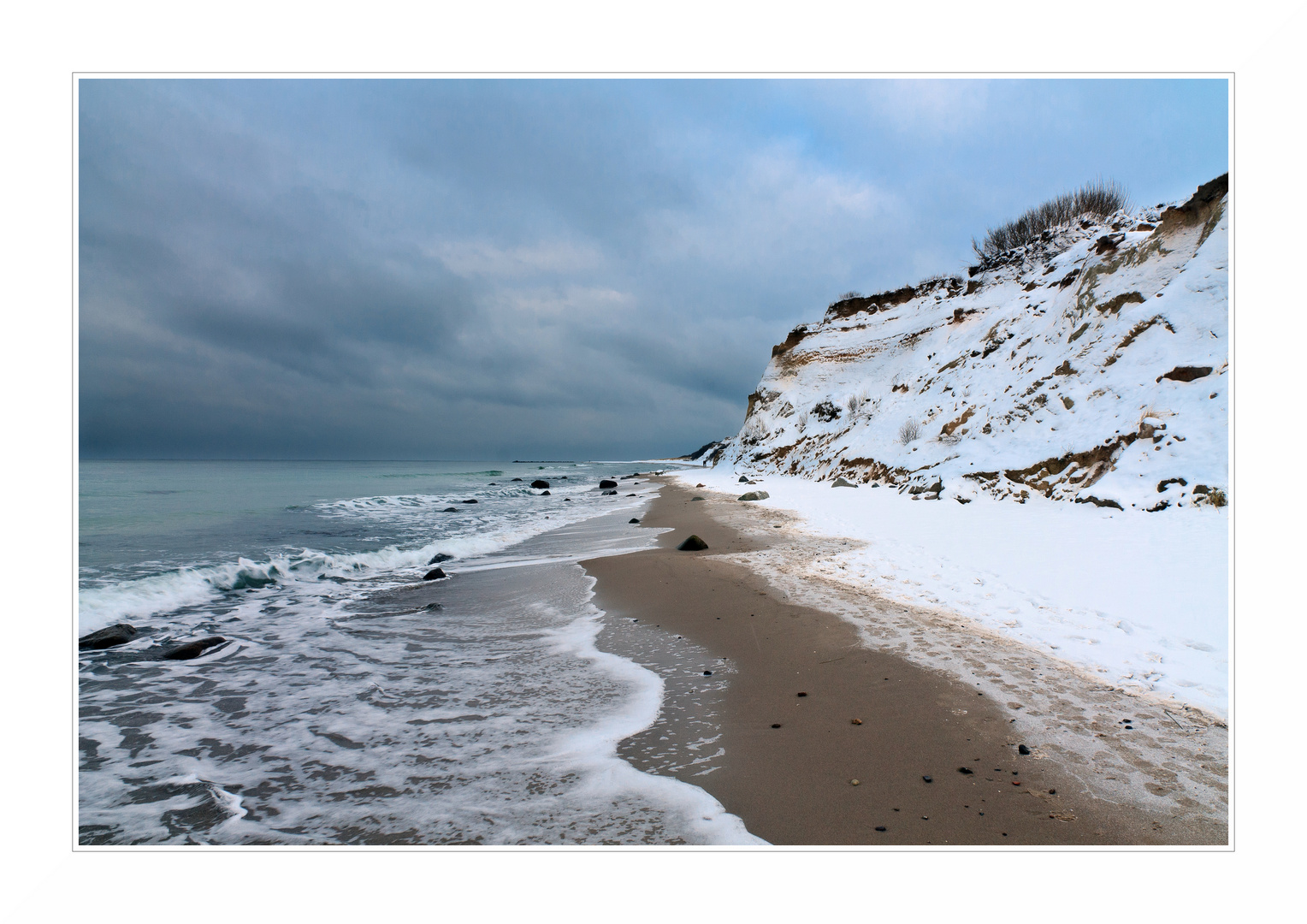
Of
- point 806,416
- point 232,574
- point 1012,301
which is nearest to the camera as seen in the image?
point 232,574

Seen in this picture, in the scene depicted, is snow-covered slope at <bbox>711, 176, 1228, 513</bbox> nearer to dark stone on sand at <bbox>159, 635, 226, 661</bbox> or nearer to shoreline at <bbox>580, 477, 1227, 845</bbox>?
shoreline at <bbox>580, 477, 1227, 845</bbox>

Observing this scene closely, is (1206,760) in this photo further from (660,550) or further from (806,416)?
(806,416)

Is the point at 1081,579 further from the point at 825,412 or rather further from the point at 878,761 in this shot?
the point at 825,412

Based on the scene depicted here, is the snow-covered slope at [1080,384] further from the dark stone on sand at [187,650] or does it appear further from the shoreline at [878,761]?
the dark stone on sand at [187,650]

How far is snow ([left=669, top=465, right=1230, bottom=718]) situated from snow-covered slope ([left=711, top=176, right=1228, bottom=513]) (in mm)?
1632

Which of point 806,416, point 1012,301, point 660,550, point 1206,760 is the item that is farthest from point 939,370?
point 1206,760

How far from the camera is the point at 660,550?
361 inches

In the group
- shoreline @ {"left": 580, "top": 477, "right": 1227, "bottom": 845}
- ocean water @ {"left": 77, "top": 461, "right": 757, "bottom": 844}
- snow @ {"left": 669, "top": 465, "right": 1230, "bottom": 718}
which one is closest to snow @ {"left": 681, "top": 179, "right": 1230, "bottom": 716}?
snow @ {"left": 669, "top": 465, "right": 1230, "bottom": 718}

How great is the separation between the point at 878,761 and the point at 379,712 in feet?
10.1

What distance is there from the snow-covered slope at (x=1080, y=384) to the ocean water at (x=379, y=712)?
1091cm

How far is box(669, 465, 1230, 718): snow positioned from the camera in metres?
3.68

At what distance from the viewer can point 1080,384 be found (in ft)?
46.1

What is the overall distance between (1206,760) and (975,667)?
125 cm

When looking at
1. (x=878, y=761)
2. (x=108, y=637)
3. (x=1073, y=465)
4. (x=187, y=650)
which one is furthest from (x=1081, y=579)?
(x=108, y=637)
